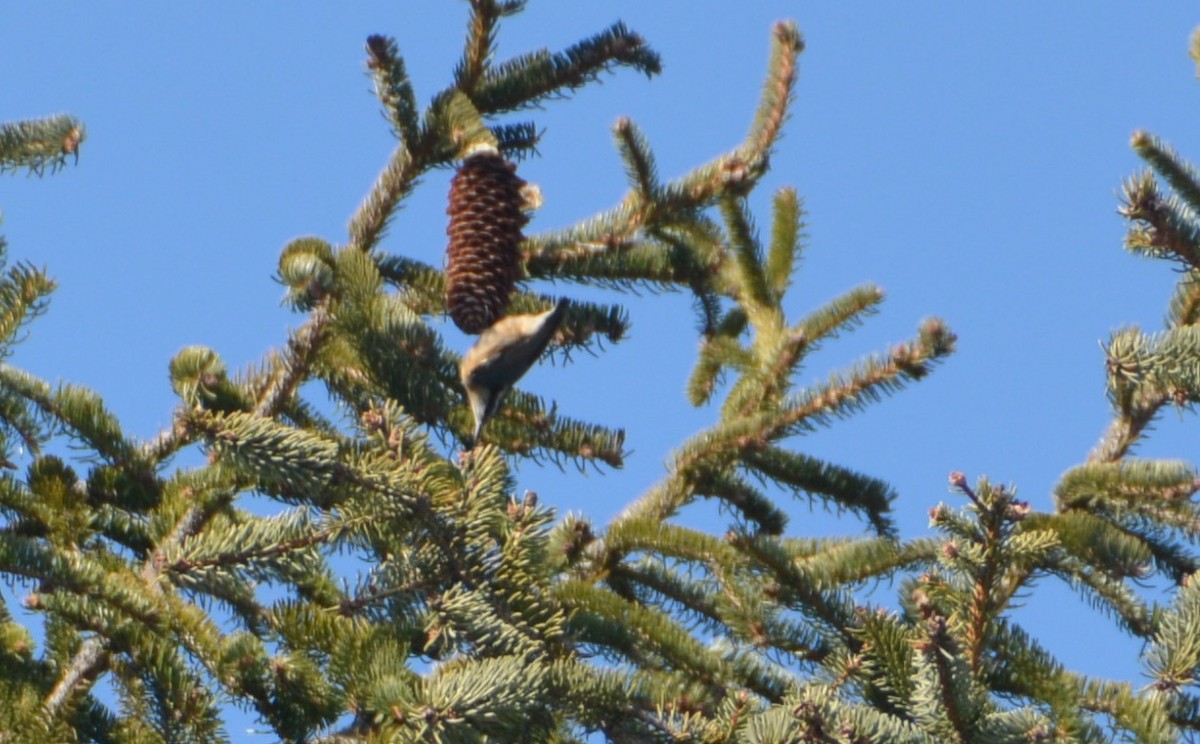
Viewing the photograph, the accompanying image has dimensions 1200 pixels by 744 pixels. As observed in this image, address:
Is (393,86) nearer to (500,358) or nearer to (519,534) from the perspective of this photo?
(500,358)

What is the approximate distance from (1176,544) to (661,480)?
1155 millimetres

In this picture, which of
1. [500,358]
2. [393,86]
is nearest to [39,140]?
[393,86]

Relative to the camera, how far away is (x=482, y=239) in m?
3.31

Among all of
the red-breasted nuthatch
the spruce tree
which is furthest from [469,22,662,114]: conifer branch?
the red-breasted nuthatch

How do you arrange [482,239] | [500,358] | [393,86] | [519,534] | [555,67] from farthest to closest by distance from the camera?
[555,67] < [393,86] < [482,239] < [500,358] < [519,534]

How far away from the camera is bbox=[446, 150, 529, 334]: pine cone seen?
3248mm

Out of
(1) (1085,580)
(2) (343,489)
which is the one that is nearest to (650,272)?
(1) (1085,580)

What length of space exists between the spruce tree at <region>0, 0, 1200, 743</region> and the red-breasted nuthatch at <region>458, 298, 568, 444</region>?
114 millimetres

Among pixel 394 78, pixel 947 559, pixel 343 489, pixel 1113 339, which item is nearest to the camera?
pixel 947 559

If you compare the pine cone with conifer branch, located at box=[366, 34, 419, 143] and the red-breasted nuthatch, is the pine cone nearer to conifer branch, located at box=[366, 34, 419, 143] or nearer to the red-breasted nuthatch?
the red-breasted nuthatch

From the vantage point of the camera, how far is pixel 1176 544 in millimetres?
3424

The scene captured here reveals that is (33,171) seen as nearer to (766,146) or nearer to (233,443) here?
(233,443)

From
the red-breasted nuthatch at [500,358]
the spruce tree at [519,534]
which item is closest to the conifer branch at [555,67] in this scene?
the spruce tree at [519,534]

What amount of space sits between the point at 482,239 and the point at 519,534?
3.27 feet
